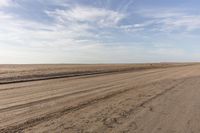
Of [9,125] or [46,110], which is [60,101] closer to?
[46,110]

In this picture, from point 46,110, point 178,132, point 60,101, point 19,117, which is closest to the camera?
point 178,132

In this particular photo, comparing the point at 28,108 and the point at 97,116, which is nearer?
the point at 97,116

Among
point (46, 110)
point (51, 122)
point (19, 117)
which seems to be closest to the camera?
point (51, 122)

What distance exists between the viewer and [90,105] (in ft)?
30.1

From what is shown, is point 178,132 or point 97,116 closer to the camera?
point 178,132

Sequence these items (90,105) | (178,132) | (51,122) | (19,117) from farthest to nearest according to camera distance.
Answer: (90,105), (19,117), (51,122), (178,132)

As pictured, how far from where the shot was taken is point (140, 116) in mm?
7617

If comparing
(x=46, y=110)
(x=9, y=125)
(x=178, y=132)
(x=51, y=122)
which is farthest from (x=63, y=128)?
(x=178, y=132)

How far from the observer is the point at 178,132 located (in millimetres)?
6121

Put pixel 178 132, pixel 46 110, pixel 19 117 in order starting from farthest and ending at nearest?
pixel 46 110
pixel 19 117
pixel 178 132

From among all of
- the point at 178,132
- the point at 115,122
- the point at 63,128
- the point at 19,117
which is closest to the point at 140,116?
the point at 115,122

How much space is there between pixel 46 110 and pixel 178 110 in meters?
4.29

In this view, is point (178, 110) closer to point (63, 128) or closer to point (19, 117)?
point (63, 128)

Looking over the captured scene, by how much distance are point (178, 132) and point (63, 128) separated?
270cm
